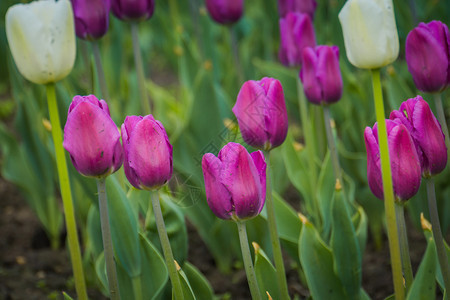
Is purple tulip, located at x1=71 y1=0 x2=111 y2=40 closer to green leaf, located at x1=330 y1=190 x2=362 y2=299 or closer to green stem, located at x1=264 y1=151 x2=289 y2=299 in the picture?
green stem, located at x1=264 y1=151 x2=289 y2=299

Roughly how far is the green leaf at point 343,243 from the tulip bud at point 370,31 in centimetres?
36

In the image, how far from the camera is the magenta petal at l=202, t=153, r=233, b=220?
98cm

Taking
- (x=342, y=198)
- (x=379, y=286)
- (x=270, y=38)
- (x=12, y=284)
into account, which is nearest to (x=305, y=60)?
(x=342, y=198)

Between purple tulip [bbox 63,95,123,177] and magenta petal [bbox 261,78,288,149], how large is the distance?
284mm

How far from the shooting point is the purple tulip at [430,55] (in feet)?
3.89

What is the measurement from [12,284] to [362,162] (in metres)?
1.14

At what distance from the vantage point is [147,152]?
975 mm

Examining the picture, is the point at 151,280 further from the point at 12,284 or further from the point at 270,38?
the point at 270,38

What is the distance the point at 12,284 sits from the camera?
5.83ft

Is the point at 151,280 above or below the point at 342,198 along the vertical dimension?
below

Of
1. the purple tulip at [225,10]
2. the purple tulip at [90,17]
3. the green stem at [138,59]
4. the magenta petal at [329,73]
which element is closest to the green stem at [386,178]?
the magenta petal at [329,73]

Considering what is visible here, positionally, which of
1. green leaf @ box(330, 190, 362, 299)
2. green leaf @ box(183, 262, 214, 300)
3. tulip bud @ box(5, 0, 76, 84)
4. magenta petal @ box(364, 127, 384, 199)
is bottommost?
green leaf @ box(183, 262, 214, 300)

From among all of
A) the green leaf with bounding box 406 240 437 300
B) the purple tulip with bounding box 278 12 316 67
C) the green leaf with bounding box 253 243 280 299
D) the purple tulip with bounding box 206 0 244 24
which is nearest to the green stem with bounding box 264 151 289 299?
Answer: the green leaf with bounding box 253 243 280 299

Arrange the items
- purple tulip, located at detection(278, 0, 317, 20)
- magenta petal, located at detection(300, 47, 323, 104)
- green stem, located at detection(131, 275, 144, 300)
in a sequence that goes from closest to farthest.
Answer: green stem, located at detection(131, 275, 144, 300), magenta petal, located at detection(300, 47, 323, 104), purple tulip, located at detection(278, 0, 317, 20)
